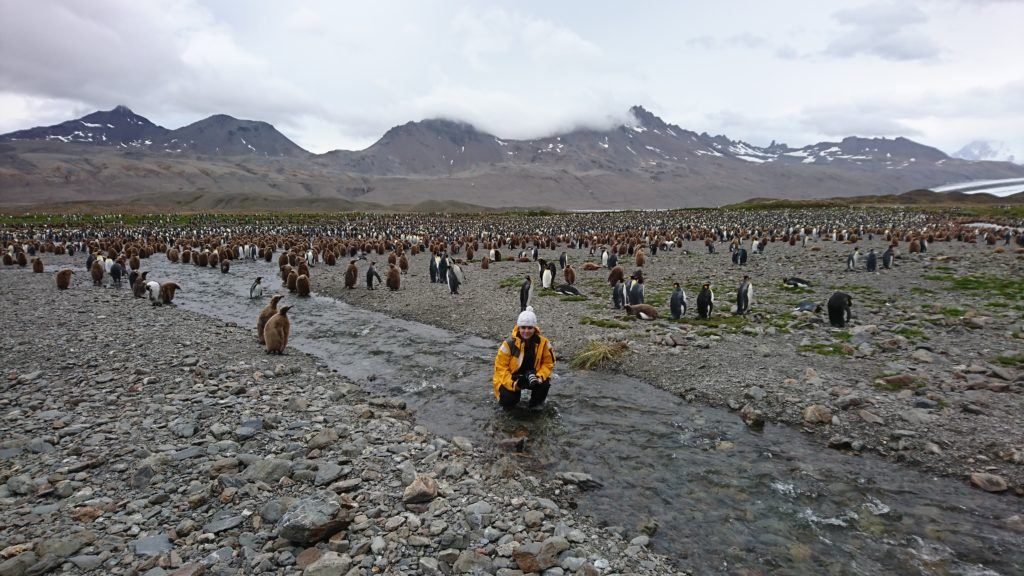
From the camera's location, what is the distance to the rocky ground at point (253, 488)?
387 centimetres

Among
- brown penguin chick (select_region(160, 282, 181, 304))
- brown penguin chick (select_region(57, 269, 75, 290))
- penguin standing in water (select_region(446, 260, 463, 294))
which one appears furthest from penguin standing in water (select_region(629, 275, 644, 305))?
brown penguin chick (select_region(57, 269, 75, 290))

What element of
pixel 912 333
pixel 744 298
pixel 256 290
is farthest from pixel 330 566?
pixel 256 290

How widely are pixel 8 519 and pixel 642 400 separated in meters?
7.00

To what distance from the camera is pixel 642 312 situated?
12023 millimetres

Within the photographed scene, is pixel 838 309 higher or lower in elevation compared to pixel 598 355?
higher

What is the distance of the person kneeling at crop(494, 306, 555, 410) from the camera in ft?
23.2

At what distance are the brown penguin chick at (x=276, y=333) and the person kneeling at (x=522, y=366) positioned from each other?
4.87 meters

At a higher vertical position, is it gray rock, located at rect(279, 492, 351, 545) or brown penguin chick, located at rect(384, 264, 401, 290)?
brown penguin chick, located at rect(384, 264, 401, 290)

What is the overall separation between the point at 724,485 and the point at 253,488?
470 cm

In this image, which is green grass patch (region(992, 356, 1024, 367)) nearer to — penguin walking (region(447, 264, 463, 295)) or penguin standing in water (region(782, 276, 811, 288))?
penguin standing in water (region(782, 276, 811, 288))

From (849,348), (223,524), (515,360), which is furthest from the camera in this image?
(849,348)

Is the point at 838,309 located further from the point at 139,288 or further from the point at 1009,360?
the point at 139,288

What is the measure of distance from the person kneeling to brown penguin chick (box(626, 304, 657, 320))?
5.39 m

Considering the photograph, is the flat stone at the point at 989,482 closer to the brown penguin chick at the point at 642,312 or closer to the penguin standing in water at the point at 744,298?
the penguin standing in water at the point at 744,298
